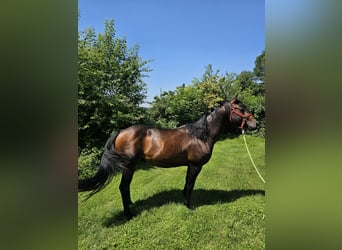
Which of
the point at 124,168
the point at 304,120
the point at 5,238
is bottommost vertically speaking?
the point at 124,168

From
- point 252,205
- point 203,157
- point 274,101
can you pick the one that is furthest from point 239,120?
point 274,101

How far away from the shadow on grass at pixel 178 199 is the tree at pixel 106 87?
1.79m

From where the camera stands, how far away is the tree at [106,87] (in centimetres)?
446

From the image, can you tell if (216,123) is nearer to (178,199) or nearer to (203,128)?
(203,128)

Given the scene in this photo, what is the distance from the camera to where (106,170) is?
284 centimetres

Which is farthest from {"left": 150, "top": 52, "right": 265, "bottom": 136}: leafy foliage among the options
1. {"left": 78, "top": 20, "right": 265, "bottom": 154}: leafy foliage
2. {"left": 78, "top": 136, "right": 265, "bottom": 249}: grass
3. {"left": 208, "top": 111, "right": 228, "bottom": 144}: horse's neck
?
{"left": 208, "top": 111, "right": 228, "bottom": 144}: horse's neck

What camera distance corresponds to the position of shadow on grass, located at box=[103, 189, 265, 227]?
313cm

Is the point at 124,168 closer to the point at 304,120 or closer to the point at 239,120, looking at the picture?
the point at 239,120

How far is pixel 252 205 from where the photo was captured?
11.1 ft

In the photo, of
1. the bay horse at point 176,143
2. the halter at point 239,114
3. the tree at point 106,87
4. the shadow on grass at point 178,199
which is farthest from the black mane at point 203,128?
the tree at point 106,87

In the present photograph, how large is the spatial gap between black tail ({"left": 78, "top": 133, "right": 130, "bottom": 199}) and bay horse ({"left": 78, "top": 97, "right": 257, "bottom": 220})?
0.04 m

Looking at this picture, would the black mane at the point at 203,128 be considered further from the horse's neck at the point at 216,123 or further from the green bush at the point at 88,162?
the green bush at the point at 88,162

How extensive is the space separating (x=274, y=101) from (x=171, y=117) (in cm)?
487

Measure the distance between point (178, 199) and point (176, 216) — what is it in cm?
50
